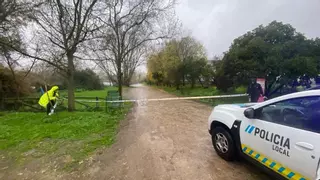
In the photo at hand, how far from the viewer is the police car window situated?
2017 millimetres

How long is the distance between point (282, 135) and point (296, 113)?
1.59 ft

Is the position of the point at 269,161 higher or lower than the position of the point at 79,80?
lower

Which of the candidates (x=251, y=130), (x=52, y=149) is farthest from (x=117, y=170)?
(x=251, y=130)

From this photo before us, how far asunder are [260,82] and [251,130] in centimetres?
584

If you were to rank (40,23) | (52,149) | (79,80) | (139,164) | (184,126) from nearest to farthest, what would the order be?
(139,164), (52,149), (184,126), (40,23), (79,80)

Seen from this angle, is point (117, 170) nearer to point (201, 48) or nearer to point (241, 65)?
point (241, 65)

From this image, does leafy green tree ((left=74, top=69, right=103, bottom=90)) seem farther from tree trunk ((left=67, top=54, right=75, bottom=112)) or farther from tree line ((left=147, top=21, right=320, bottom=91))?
tree line ((left=147, top=21, right=320, bottom=91))

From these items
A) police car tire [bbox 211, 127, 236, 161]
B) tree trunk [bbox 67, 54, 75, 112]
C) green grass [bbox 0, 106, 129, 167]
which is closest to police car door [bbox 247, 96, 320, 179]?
police car tire [bbox 211, 127, 236, 161]

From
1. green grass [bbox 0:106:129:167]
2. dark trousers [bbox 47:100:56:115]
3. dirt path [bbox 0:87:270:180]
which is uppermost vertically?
dark trousers [bbox 47:100:56:115]

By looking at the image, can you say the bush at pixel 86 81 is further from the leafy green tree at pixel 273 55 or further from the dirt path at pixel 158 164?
the dirt path at pixel 158 164

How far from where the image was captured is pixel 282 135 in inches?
86.0

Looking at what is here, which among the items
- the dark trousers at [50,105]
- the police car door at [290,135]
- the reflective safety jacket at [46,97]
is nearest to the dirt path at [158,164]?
the police car door at [290,135]

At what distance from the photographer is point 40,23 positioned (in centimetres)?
823

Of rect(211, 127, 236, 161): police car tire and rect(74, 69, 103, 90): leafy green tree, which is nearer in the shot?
rect(211, 127, 236, 161): police car tire
